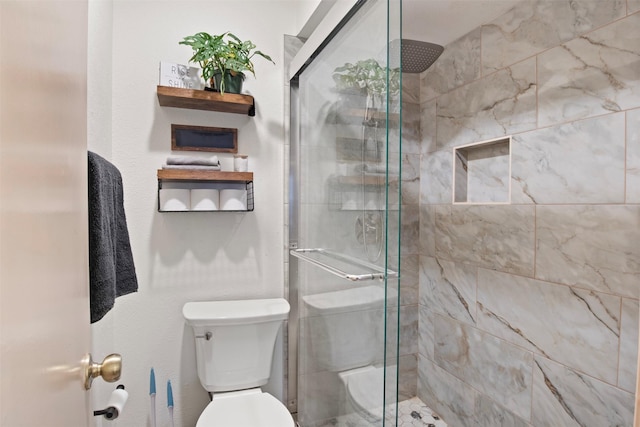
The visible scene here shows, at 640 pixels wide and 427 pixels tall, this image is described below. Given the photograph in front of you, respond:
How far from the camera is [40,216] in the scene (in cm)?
42

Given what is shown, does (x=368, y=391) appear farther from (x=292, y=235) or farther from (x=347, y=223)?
(x=292, y=235)

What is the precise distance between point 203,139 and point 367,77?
98cm

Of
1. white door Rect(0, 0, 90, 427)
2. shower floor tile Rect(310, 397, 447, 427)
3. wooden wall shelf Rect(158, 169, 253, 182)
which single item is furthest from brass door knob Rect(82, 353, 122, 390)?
shower floor tile Rect(310, 397, 447, 427)

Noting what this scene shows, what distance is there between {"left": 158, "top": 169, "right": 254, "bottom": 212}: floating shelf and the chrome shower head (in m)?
1.02

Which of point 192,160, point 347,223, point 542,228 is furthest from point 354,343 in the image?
point 192,160

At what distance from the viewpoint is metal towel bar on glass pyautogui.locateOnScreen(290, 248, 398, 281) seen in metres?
1.08

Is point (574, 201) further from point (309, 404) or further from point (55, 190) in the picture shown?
point (55, 190)

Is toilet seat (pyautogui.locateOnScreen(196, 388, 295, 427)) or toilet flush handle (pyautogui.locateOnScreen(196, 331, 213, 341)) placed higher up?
toilet flush handle (pyautogui.locateOnScreen(196, 331, 213, 341))

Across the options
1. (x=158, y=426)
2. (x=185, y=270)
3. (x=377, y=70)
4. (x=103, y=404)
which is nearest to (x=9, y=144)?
(x=377, y=70)

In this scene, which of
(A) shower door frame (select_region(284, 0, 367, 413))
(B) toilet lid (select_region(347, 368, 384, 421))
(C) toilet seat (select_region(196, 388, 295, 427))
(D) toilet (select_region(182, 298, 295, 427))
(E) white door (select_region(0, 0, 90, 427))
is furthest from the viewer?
(A) shower door frame (select_region(284, 0, 367, 413))

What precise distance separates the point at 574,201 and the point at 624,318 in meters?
0.45

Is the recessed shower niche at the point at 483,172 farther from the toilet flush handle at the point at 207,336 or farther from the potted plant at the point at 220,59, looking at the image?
the toilet flush handle at the point at 207,336

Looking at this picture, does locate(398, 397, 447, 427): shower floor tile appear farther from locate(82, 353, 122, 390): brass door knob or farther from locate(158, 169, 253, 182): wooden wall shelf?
locate(82, 353, 122, 390): brass door knob

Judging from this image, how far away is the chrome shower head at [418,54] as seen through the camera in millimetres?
1830
